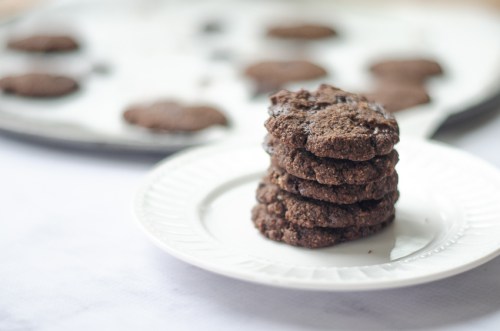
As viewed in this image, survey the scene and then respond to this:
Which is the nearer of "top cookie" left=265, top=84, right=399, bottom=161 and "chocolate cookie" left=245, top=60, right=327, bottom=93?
"top cookie" left=265, top=84, right=399, bottom=161

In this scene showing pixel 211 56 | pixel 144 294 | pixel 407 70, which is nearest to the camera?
pixel 144 294

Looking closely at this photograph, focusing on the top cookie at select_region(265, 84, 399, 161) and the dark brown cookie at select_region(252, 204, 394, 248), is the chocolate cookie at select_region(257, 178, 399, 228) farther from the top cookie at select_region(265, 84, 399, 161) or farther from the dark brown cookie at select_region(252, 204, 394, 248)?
the top cookie at select_region(265, 84, 399, 161)

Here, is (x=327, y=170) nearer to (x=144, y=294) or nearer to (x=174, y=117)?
(x=144, y=294)

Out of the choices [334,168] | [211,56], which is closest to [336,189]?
A: [334,168]

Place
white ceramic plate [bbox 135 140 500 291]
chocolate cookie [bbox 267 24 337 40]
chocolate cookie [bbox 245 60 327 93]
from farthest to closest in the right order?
chocolate cookie [bbox 267 24 337 40] → chocolate cookie [bbox 245 60 327 93] → white ceramic plate [bbox 135 140 500 291]

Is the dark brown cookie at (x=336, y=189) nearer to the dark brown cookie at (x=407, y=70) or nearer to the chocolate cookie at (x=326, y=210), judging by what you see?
the chocolate cookie at (x=326, y=210)

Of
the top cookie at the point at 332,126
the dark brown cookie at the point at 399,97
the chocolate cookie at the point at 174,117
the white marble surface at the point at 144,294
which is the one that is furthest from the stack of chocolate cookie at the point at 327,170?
the dark brown cookie at the point at 399,97

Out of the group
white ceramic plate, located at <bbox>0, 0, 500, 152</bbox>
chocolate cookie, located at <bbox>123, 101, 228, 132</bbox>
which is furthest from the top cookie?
chocolate cookie, located at <bbox>123, 101, 228, 132</bbox>
